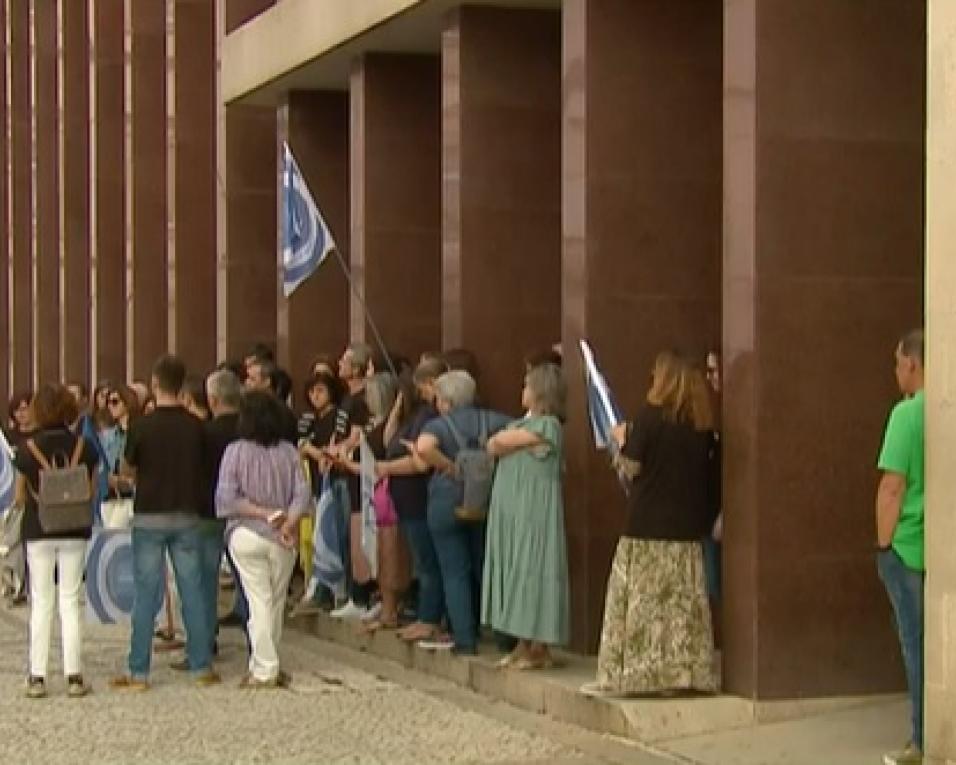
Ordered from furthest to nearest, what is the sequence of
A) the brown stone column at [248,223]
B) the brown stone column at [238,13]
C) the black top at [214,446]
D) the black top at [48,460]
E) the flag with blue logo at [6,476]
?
the brown stone column at [248,223], the brown stone column at [238,13], the flag with blue logo at [6,476], the black top at [214,446], the black top at [48,460]

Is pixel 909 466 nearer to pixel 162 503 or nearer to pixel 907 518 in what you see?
pixel 907 518

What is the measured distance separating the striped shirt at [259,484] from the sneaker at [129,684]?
1060 mm

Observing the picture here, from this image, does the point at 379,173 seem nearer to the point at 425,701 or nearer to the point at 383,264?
the point at 383,264

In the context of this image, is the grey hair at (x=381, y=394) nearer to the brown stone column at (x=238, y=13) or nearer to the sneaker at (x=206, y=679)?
→ the sneaker at (x=206, y=679)

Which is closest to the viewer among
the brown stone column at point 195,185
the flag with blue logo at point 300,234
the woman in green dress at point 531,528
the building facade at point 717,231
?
the building facade at point 717,231

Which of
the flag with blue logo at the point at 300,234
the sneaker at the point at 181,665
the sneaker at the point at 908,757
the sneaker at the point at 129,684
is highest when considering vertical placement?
the flag with blue logo at the point at 300,234

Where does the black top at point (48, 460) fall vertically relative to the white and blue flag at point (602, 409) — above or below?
below

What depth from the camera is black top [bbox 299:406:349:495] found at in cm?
1537

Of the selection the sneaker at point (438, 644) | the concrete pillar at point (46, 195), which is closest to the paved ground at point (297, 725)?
the sneaker at point (438, 644)

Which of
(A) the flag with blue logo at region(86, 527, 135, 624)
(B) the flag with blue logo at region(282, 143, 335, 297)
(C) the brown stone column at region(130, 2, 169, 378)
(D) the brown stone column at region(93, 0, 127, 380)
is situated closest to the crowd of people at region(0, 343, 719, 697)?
(A) the flag with blue logo at region(86, 527, 135, 624)

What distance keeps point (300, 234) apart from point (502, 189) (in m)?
1.58

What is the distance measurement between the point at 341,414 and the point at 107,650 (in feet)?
7.59

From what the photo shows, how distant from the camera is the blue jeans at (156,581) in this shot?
13336mm

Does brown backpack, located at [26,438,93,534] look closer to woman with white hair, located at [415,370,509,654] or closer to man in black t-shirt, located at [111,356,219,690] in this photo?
man in black t-shirt, located at [111,356,219,690]
